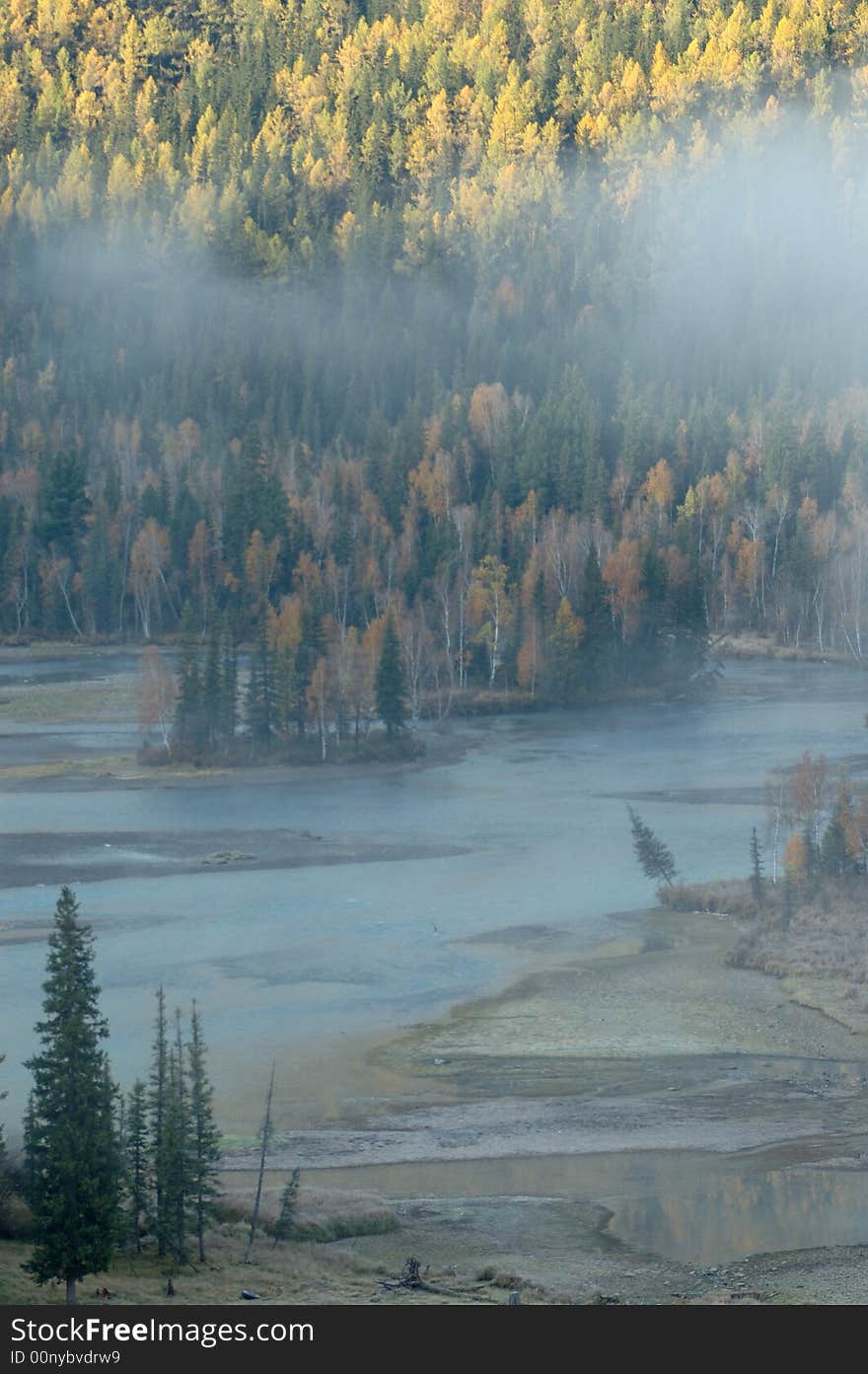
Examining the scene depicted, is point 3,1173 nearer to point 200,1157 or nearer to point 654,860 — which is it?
point 200,1157

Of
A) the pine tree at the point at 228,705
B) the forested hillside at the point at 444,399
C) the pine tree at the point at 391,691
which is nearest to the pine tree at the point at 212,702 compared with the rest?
the pine tree at the point at 228,705

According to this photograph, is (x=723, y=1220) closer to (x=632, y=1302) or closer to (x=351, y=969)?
(x=632, y=1302)

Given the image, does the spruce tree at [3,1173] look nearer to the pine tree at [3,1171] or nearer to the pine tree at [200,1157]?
the pine tree at [3,1171]

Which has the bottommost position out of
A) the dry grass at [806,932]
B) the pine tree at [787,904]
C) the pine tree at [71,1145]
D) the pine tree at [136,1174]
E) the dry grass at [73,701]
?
the dry grass at [73,701]

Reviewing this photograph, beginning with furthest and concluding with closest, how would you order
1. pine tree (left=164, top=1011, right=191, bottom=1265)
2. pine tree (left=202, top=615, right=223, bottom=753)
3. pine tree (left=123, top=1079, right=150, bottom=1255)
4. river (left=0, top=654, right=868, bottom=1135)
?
pine tree (left=202, top=615, right=223, bottom=753) → river (left=0, top=654, right=868, bottom=1135) → pine tree (left=123, top=1079, right=150, bottom=1255) → pine tree (left=164, top=1011, right=191, bottom=1265)

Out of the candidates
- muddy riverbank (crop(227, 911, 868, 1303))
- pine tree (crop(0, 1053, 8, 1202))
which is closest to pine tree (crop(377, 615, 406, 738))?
muddy riverbank (crop(227, 911, 868, 1303))

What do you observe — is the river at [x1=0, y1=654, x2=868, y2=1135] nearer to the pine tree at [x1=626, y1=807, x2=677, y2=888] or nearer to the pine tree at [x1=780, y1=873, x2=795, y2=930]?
the pine tree at [x1=626, y1=807, x2=677, y2=888]
